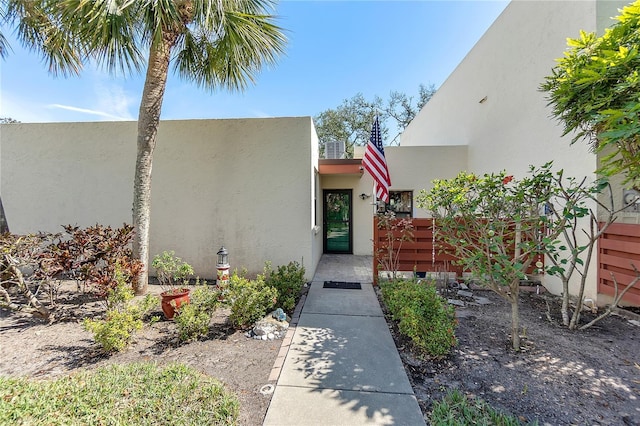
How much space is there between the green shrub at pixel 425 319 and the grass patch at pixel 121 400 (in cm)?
216

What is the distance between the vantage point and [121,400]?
6.77ft

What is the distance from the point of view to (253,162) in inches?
239

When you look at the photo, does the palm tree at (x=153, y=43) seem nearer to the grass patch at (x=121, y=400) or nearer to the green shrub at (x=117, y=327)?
the green shrub at (x=117, y=327)

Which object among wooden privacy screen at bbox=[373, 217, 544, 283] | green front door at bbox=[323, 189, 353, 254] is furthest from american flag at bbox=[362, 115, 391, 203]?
green front door at bbox=[323, 189, 353, 254]

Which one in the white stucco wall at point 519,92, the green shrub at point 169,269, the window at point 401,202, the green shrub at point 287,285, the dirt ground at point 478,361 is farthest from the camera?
the window at point 401,202

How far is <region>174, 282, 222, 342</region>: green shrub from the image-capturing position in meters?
3.28

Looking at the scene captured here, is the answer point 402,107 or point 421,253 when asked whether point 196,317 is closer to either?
point 421,253

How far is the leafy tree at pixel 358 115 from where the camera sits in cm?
2066

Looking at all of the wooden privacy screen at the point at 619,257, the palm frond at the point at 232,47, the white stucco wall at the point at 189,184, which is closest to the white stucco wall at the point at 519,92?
the wooden privacy screen at the point at 619,257

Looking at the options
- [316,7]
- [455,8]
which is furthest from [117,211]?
[455,8]

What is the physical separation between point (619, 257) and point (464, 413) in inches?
165

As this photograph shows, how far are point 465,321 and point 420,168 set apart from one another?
5703 millimetres

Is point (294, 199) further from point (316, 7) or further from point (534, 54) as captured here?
point (534, 54)

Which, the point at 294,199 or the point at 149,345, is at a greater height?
the point at 294,199
